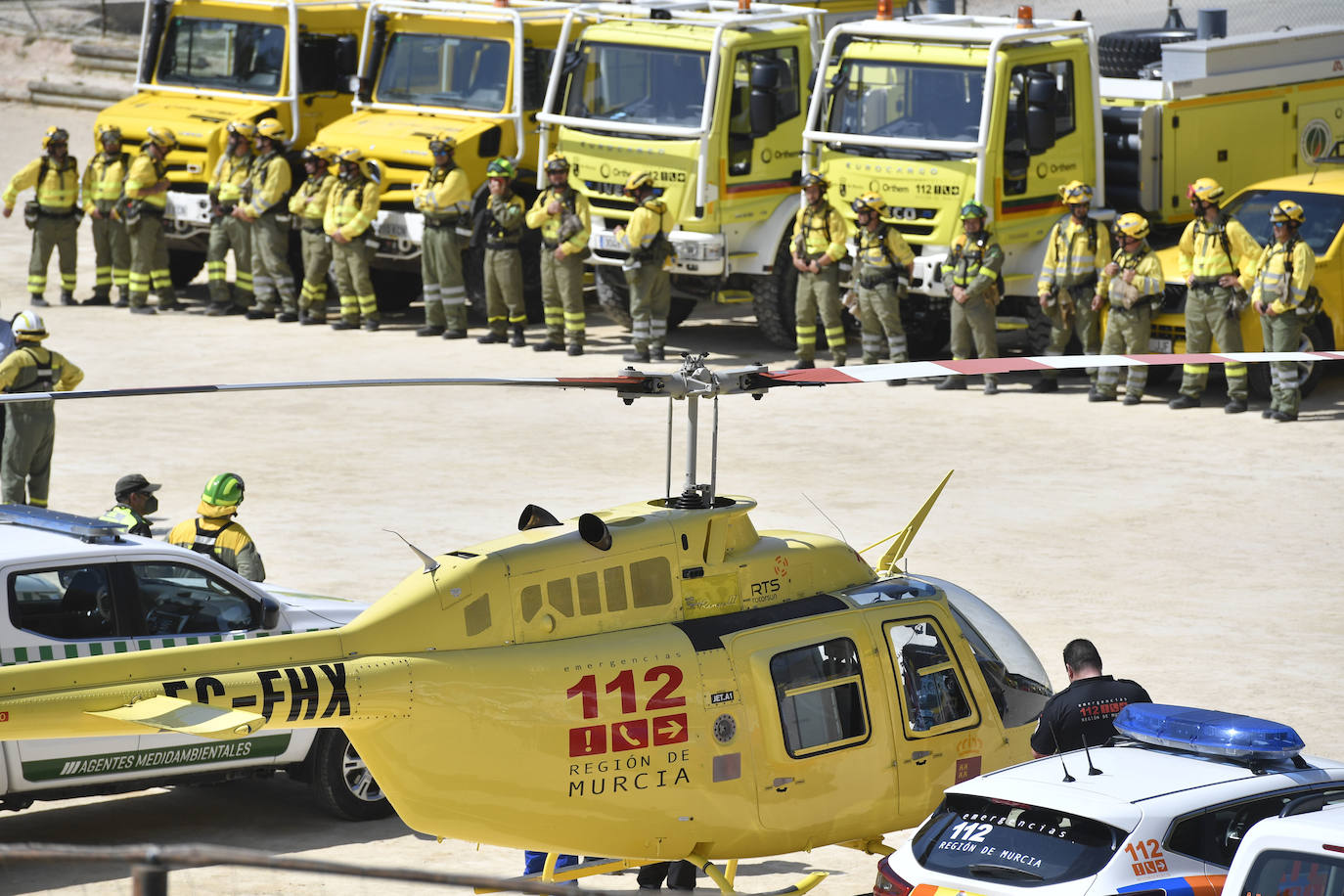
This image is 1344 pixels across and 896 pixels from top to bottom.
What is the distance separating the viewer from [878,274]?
18969mm

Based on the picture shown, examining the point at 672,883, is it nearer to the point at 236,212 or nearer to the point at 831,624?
the point at 831,624

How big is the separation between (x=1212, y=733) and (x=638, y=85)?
14.5 metres

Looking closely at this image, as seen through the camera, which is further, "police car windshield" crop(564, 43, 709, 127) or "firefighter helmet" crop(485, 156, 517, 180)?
"firefighter helmet" crop(485, 156, 517, 180)

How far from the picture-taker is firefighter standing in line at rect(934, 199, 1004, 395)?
18.3 meters

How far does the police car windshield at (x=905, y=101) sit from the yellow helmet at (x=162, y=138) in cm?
745

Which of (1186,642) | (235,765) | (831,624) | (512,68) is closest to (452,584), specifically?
(831,624)

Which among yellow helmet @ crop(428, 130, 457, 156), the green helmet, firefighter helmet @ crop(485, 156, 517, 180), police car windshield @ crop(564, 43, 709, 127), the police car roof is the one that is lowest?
the police car roof

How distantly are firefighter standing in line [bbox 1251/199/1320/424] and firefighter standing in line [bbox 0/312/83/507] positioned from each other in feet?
31.9

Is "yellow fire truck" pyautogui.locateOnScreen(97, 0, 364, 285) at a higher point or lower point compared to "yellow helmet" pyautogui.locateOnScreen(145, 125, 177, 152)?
higher

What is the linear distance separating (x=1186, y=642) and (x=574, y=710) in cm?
540

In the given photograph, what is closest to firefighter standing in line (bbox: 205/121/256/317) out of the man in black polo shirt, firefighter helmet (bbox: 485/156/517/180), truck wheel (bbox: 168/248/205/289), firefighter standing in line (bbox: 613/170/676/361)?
truck wheel (bbox: 168/248/205/289)

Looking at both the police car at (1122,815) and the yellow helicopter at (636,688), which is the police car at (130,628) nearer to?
the yellow helicopter at (636,688)

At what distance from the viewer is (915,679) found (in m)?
8.18

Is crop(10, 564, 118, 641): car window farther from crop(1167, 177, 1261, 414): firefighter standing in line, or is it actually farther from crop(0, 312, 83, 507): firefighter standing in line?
crop(1167, 177, 1261, 414): firefighter standing in line
